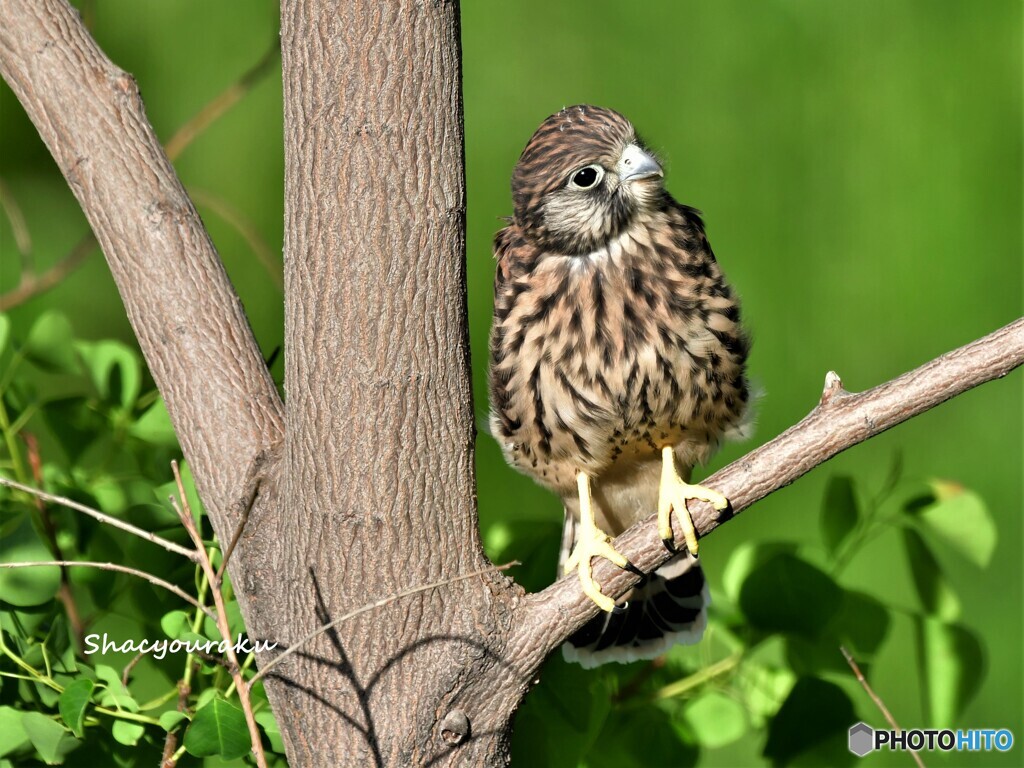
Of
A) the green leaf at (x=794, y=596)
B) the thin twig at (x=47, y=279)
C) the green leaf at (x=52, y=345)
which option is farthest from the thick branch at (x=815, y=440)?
the thin twig at (x=47, y=279)

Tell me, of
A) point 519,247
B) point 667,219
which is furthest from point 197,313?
point 667,219

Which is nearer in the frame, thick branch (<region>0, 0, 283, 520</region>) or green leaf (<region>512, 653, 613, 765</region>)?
thick branch (<region>0, 0, 283, 520</region>)

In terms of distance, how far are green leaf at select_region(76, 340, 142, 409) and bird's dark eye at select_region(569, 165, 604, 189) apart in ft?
2.90

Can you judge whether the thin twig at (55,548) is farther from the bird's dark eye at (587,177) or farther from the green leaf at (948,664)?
the green leaf at (948,664)

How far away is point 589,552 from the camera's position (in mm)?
2281

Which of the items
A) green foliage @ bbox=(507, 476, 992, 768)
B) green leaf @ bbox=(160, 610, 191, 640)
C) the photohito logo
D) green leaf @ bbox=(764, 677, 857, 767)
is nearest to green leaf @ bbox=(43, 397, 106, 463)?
green leaf @ bbox=(160, 610, 191, 640)

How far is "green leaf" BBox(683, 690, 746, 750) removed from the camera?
2.25m

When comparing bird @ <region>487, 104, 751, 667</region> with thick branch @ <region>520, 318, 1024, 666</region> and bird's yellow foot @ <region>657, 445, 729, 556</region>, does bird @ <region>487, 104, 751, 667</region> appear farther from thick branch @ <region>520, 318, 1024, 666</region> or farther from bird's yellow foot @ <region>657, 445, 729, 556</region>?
thick branch @ <region>520, 318, 1024, 666</region>

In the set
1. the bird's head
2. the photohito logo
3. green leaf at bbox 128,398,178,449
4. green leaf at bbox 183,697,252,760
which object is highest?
the bird's head

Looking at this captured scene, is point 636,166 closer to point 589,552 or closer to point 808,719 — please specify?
point 589,552

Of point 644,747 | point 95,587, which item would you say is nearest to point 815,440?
point 644,747

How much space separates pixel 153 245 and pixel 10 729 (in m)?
0.79

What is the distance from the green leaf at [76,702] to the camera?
1917 mm

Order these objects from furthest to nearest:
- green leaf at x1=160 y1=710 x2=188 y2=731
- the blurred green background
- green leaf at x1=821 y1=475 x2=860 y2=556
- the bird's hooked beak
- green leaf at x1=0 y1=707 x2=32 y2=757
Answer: the blurred green background
the bird's hooked beak
green leaf at x1=821 y1=475 x2=860 y2=556
green leaf at x1=0 y1=707 x2=32 y2=757
green leaf at x1=160 y1=710 x2=188 y2=731
